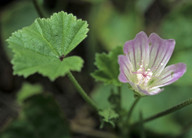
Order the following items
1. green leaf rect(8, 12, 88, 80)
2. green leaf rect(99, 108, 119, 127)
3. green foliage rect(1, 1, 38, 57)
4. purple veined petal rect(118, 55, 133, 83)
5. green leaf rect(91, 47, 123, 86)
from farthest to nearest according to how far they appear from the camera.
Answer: green foliage rect(1, 1, 38, 57) → green leaf rect(91, 47, 123, 86) → green leaf rect(99, 108, 119, 127) → purple veined petal rect(118, 55, 133, 83) → green leaf rect(8, 12, 88, 80)

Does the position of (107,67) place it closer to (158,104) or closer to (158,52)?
(158,52)

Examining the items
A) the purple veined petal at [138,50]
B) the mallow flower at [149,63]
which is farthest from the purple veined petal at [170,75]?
the purple veined petal at [138,50]

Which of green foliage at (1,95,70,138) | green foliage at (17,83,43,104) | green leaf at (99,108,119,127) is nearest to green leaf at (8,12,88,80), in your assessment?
green leaf at (99,108,119,127)

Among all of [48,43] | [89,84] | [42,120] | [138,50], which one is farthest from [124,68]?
[89,84]

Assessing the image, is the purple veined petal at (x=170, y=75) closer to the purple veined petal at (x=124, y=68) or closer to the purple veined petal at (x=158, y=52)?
the purple veined petal at (x=158, y=52)

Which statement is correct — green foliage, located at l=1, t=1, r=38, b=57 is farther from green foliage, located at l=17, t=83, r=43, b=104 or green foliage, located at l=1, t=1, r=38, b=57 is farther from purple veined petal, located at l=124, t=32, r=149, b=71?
purple veined petal, located at l=124, t=32, r=149, b=71
